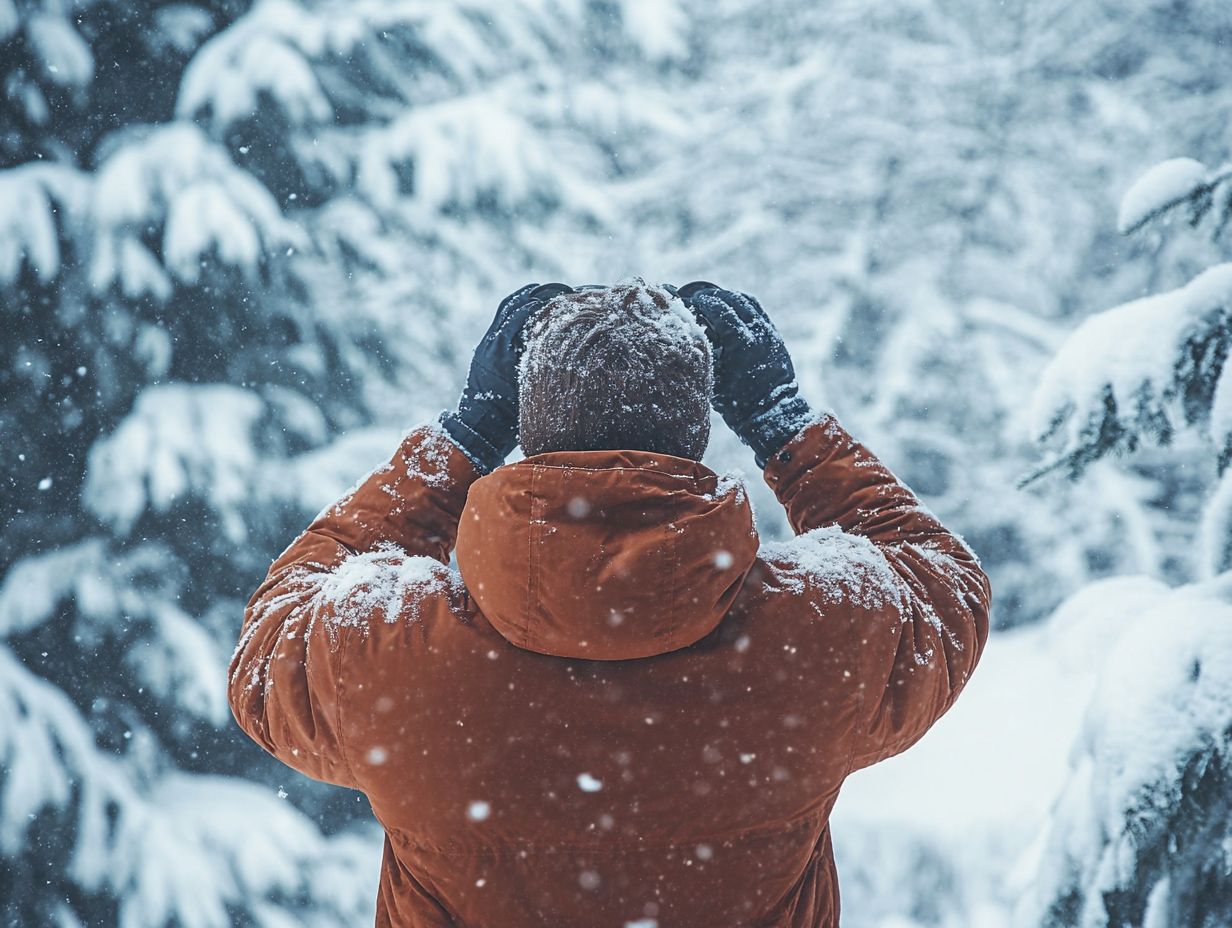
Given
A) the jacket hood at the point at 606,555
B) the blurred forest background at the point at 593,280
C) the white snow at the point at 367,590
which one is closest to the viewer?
the jacket hood at the point at 606,555

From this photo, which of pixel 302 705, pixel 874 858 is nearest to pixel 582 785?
pixel 302 705

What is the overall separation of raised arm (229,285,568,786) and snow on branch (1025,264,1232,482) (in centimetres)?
108

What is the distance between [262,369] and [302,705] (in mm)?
4009

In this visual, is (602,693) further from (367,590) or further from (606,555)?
(367,590)

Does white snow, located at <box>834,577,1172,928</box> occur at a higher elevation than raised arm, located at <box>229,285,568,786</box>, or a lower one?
lower

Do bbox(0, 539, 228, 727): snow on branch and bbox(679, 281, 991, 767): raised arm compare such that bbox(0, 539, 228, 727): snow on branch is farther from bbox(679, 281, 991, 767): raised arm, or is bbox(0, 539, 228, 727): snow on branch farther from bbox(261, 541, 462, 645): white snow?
bbox(679, 281, 991, 767): raised arm

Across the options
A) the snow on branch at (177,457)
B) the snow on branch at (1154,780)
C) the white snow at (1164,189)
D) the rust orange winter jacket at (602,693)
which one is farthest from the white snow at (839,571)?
the snow on branch at (177,457)

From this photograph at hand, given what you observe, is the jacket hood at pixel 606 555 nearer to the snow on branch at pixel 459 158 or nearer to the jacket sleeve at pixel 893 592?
the jacket sleeve at pixel 893 592

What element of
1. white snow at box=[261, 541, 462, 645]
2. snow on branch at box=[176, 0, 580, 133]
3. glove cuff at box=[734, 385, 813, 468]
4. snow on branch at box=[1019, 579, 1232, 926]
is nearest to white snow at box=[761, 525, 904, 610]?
glove cuff at box=[734, 385, 813, 468]

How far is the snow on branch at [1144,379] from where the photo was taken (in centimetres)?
170

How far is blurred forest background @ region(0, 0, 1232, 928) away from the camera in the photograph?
181cm

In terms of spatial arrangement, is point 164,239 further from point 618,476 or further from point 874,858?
point 874,858

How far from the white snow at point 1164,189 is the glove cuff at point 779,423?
907 millimetres

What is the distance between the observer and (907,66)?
297 inches
